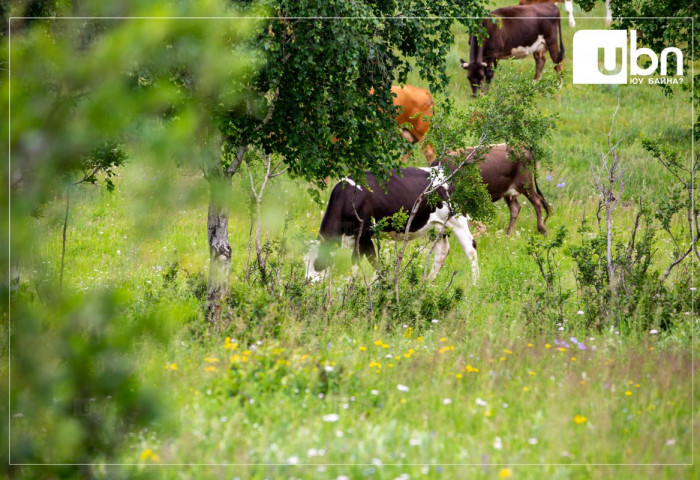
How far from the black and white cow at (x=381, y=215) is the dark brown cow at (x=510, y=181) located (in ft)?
6.35

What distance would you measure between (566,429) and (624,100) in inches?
739

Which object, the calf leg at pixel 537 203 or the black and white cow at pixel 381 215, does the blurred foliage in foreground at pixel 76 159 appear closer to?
the black and white cow at pixel 381 215

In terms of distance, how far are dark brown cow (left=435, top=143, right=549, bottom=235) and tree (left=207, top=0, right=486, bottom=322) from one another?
17.5 feet

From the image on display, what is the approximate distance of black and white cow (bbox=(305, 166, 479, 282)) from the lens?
11180 mm

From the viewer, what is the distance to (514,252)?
12781mm

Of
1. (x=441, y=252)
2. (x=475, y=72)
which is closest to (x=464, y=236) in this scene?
(x=441, y=252)

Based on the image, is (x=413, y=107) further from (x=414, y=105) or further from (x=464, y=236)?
(x=464, y=236)

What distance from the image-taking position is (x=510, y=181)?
14.0 metres

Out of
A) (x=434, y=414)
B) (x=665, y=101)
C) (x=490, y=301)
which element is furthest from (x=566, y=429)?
(x=665, y=101)

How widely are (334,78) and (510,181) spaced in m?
6.84

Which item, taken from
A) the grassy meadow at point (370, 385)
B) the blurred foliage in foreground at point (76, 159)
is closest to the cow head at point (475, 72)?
the grassy meadow at point (370, 385)

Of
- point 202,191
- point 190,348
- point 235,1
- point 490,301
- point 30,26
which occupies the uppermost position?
point 235,1

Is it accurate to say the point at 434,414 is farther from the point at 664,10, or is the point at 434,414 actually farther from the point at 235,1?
the point at 664,10

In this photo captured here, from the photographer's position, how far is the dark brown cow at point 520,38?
21000 mm
